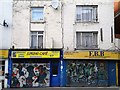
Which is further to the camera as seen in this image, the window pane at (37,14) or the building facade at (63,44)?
the window pane at (37,14)

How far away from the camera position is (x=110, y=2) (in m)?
27.6

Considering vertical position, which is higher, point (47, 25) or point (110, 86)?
point (47, 25)

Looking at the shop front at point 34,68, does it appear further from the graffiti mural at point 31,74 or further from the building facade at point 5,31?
the building facade at point 5,31

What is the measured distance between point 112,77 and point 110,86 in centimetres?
92

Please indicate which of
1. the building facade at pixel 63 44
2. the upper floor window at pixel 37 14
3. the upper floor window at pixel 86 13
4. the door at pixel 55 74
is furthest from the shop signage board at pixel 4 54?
the upper floor window at pixel 86 13

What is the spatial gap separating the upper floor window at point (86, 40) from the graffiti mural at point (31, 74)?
3305 mm

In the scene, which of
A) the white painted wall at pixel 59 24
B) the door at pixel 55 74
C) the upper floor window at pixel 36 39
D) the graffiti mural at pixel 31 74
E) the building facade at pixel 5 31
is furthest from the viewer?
Answer: the upper floor window at pixel 36 39

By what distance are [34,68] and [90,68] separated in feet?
16.0

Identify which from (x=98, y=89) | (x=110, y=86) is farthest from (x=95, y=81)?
(x=98, y=89)

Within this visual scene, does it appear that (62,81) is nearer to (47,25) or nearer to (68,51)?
(68,51)

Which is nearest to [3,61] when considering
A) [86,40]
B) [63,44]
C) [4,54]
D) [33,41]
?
[4,54]

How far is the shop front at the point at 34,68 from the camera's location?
2645cm

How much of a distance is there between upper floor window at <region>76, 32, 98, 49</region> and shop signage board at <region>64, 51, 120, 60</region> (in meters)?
0.70

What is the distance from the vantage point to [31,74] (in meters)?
27.0
